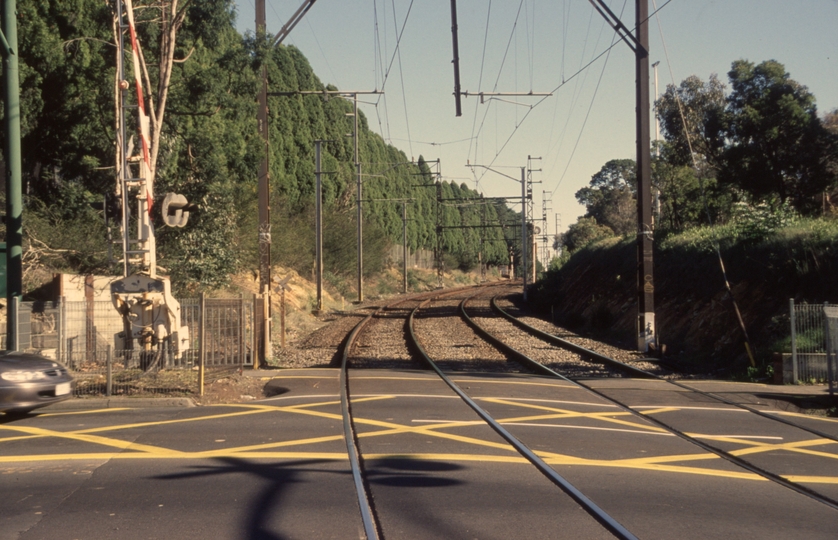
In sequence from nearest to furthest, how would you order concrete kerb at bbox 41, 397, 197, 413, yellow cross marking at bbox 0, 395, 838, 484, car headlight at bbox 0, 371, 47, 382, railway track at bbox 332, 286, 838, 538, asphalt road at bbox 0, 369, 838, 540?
asphalt road at bbox 0, 369, 838, 540 → railway track at bbox 332, 286, 838, 538 → yellow cross marking at bbox 0, 395, 838, 484 → car headlight at bbox 0, 371, 47, 382 → concrete kerb at bbox 41, 397, 197, 413

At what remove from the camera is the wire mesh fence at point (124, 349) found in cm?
1437

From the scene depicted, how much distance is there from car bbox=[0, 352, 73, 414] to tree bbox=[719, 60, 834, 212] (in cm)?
2353

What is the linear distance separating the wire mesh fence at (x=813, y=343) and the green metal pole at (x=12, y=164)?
45.5 feet

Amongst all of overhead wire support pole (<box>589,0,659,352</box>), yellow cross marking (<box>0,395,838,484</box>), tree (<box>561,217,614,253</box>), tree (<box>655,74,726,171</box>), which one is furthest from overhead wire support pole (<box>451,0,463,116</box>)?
tree (<box>561,217,614,253</box>)

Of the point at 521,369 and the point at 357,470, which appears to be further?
the point at 521,369

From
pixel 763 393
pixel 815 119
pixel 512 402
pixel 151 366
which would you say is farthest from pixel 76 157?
pixel 815 119

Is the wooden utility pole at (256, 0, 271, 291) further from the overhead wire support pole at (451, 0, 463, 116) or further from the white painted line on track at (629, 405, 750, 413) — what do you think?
the white painted line on track at (629, 405, 750, 413)

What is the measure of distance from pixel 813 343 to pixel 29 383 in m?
13.8

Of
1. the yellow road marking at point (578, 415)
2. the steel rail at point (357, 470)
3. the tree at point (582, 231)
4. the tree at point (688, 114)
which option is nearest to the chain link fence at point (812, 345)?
the yellow road marking at point (578, 415)

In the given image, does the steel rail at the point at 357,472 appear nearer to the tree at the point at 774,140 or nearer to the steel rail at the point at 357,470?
the steel rail at the point at 357,470

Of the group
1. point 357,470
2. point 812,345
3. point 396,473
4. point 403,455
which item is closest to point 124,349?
point 403,455

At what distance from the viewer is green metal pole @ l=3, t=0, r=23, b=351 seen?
1459 cm

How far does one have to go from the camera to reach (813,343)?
1623 centimetres

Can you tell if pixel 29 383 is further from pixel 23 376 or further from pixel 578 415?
pixel 578 415
